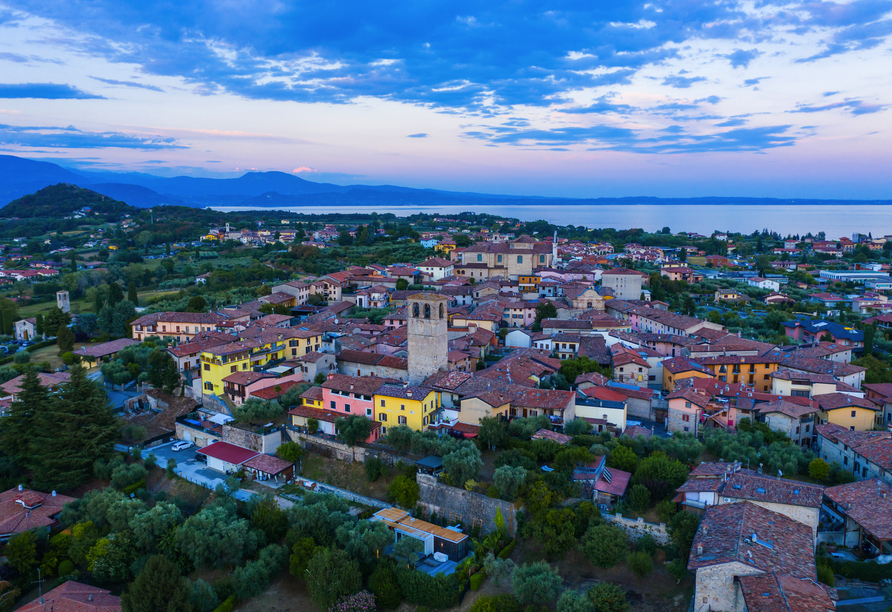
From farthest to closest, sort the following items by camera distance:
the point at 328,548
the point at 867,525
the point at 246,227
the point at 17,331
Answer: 1. the point at 246,227
2. the point at 17,331
3. the point at 328,548
4. the point at 867,525

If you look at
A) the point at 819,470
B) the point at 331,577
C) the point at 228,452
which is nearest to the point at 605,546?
the point at 331,577

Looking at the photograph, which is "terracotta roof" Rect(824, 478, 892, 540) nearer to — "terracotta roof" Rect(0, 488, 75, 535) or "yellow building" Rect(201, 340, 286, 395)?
"yellow building" Rect(201, 340, 286, 395)

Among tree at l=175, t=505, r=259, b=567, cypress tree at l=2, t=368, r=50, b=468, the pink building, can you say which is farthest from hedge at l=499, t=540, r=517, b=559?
cypress tree at l=2, t=368, r=50, b=468

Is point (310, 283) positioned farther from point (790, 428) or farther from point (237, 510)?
point (790, 428)

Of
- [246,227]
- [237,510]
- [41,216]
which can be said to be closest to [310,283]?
[237,510]

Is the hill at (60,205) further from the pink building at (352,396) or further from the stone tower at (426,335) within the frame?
the stone tower at (426,335)

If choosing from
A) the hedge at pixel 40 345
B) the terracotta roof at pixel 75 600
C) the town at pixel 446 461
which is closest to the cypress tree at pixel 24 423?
the town at pixel 446 461
